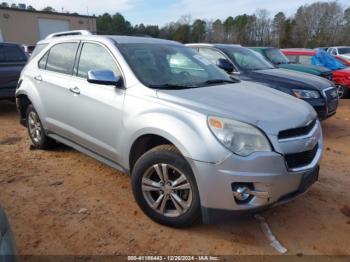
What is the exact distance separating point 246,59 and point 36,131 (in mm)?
4599

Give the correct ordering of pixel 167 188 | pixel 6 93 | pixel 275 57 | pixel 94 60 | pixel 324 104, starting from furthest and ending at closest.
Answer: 1. pixel 275 57
2. pixel 6 93
3. pixel 324 104
4. pixel 94 60
5. pixel 167 188

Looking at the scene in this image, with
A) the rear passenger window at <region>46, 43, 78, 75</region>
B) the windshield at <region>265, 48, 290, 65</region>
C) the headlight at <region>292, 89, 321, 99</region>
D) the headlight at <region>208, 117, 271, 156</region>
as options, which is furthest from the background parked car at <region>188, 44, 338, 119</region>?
the headlight at <region>208, 117, 271, 156</region>

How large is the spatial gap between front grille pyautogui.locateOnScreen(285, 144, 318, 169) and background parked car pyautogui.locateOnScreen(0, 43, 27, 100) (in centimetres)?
694

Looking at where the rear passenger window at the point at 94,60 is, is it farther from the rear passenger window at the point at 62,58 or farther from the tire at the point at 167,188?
the tire at the point at 167,188

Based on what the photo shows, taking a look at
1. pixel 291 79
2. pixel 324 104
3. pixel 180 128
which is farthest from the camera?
pixel 291 79

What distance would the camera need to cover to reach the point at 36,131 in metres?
5.30

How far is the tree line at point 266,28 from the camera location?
49531mm

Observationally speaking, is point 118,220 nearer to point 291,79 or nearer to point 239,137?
point 239,137

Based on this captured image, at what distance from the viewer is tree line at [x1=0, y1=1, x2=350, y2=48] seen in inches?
1949

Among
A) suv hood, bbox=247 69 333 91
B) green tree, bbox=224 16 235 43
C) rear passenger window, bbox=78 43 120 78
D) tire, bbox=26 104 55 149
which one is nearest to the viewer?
rear passenger window, bbox=78 43 120 78

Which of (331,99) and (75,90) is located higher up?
(75,90)

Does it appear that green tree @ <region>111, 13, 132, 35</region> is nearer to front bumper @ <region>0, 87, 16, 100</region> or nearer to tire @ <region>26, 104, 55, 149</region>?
front bumper @ <region>0, 87, 16, 100</region>

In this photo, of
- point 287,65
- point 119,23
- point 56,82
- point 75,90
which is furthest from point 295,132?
point 119,23

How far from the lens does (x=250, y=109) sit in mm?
3068
